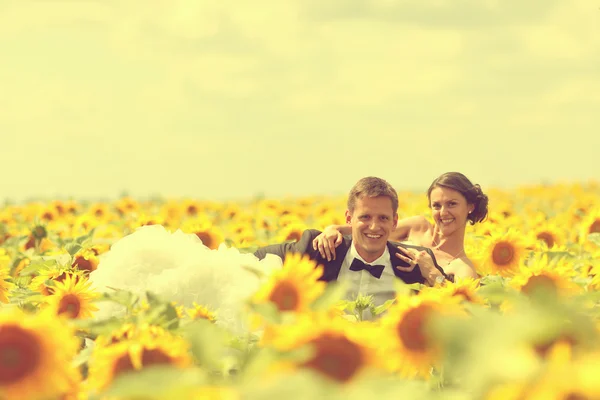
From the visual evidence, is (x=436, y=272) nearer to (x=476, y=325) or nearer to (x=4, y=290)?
(x=4, y=290)

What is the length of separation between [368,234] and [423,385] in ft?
13.4

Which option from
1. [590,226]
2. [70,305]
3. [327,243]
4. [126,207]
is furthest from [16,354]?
[126,207]

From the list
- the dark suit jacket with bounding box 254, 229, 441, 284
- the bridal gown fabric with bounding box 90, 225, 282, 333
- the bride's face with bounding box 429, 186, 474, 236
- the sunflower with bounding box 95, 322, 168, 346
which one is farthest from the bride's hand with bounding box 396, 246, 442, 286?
the sunflower with bounding box 95, 322, 168, 346

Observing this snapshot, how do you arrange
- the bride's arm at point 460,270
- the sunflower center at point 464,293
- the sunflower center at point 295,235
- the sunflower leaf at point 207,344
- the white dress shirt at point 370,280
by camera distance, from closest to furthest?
the sunflower leaf at point 207,344
the sunflower center at point 464,293
the bride's arm at point 460,270
the white dress shirt at point 370,280
the sunflower center at point 295,235

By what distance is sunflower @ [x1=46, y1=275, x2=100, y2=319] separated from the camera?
4043mm

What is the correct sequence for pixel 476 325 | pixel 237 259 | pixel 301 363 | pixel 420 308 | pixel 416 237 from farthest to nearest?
pixel 416 237
pixel 237 259
pixel 420 308
pixel 301 363
pixel 476 325

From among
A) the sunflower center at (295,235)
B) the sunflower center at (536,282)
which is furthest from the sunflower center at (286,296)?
the sunflower center at (295,235)

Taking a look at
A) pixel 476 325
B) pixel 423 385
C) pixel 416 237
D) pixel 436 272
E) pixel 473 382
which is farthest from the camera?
pixel 416 237

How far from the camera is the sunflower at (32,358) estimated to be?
242cm

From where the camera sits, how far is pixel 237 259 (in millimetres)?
4852

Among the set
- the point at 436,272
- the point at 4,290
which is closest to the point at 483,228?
the point at 436,272

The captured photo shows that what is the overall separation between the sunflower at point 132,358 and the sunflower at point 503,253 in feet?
16.0

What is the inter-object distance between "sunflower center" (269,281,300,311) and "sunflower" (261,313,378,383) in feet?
2.68

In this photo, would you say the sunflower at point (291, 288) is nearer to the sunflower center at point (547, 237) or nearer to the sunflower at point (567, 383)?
the sunflower at point (567, 383)
